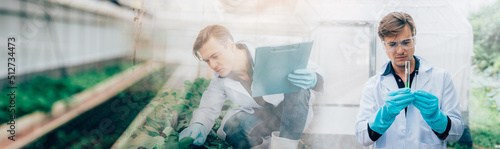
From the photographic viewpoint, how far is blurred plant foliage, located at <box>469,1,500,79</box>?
2486mm

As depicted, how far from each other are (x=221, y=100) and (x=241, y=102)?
159 mm

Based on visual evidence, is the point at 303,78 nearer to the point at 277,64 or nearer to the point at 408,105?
the point at 277,64

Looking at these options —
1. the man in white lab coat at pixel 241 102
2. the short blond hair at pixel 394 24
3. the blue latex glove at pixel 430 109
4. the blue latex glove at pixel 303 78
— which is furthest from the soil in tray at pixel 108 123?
the blue latex glove at pixel 430 109

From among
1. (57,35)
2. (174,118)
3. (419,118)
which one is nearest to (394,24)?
(419,118)

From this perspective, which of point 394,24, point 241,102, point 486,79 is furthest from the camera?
point 486,79

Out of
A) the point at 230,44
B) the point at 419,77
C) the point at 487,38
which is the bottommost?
the point at 419,77

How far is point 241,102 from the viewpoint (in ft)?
7.59

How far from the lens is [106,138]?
2.33 metres

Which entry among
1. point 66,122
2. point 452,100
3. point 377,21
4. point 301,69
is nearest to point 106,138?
point 66,122

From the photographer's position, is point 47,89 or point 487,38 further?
point 487,38

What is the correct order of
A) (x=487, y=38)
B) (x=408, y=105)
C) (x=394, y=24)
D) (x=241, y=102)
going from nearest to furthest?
(x=408, y=105) < (x=394, y=24) < (x=241, y=102) < (x=487, y=38)

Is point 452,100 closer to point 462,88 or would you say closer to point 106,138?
point 462,88

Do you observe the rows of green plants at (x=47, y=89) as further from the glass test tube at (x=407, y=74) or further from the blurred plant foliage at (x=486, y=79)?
the blurred plant foliage at (x=486, y=79)

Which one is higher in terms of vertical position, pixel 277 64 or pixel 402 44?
pixel 402 44
